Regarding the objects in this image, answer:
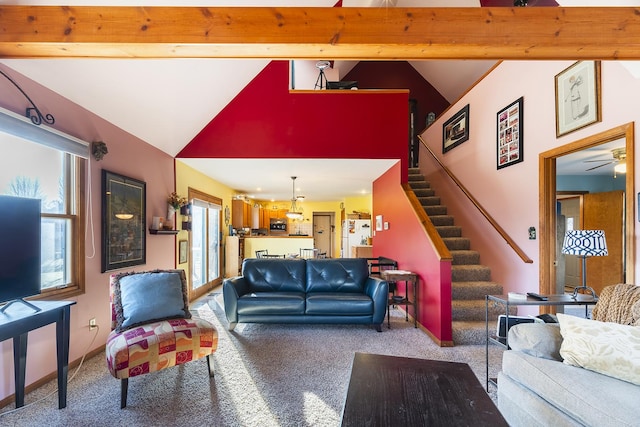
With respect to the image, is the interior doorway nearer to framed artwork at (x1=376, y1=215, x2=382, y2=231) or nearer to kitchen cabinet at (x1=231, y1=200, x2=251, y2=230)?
kitchen cabinet at (x1=231, y1=200, x2=251, y2=230)

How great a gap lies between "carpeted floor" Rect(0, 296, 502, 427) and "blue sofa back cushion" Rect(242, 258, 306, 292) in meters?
0.70

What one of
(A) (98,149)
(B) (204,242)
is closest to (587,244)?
(A) (98,149)

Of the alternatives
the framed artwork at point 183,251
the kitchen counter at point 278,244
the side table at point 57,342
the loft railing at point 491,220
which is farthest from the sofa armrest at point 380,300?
the kitchen counter at point 278,244

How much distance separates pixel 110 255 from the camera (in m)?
3.18

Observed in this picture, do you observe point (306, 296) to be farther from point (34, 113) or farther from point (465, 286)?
point (34, 113)

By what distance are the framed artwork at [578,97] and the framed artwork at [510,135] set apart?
543mm

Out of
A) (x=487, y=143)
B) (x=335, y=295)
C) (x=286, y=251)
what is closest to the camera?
(x=335, y=295)

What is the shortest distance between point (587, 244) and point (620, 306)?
0.67 metres

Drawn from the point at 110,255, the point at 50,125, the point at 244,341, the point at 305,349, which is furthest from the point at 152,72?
the point at 305,349

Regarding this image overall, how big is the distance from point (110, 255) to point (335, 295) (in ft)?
8.65

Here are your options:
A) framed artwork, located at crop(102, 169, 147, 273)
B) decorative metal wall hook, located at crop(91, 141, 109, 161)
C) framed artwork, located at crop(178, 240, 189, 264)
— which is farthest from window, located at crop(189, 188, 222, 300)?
decorative metal wall hook, located at crop(91, 141, 109, 161)

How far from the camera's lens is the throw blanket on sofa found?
178 cm

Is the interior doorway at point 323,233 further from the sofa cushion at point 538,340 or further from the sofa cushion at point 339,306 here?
the sofa cushion at point 538,340

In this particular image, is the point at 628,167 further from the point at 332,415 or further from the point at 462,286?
the point at 332,415
